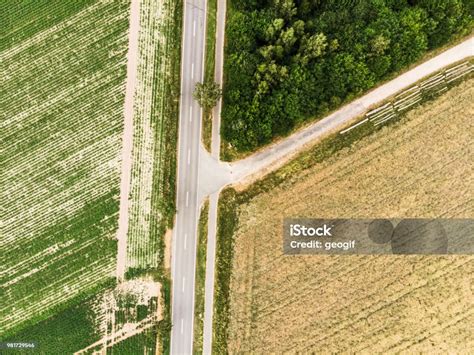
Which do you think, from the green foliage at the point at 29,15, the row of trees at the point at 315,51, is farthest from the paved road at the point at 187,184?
the green foliage at the point at 29,15

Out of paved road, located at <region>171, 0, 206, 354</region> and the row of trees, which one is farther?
paved road, located at <region>171, 0, 206, 354</region>

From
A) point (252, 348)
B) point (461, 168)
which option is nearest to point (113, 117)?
point (252, 348)

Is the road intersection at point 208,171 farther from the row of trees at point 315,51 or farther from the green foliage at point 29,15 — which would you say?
the green foliage at point 29,15

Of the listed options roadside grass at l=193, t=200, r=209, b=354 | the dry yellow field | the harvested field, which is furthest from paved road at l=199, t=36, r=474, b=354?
the harvested field

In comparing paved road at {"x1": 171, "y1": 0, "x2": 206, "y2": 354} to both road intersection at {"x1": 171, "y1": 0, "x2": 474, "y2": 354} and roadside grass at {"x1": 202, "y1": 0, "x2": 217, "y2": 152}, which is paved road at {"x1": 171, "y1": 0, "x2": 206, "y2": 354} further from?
roadside grass at {"x1": 202, "y1": 0, "x2": 217, "y2": 152}

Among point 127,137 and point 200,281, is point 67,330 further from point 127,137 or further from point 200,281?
point 127,137

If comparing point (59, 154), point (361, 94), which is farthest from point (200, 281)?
point (361, 94)

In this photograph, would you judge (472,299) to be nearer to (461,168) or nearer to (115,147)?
(461,168)
